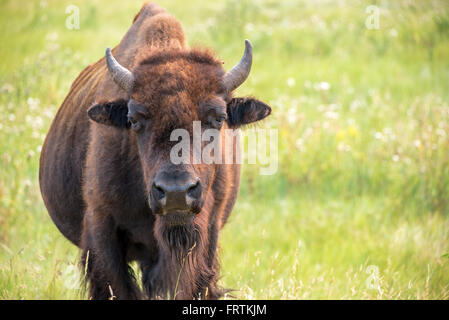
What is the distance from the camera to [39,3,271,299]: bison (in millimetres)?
3706

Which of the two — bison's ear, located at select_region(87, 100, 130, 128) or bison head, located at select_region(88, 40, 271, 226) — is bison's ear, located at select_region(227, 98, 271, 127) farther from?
Answer: bison's ear, located at select_region(87, 100, 130, 128)

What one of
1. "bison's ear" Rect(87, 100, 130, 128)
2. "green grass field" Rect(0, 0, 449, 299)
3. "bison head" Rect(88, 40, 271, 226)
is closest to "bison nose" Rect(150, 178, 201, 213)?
"bison head" Rect(88, 40, 271, 226)

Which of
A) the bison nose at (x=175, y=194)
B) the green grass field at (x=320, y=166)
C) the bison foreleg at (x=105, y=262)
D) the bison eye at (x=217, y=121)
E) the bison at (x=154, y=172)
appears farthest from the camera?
the green grass field at (x=320, y=166)

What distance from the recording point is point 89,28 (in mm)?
14688

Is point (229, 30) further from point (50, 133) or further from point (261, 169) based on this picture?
point (50, 133)

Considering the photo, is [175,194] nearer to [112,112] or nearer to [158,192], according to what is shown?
[158,192]

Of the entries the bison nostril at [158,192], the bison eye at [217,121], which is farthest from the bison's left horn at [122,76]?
the bison nostril at [158,192]

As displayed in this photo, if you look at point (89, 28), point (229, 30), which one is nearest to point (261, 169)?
point (229, 30)

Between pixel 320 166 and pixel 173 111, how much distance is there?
4594 millimetres

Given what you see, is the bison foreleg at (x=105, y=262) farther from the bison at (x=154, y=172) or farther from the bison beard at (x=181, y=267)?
the bison beard at (x=181, y=267)

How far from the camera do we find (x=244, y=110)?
436cm

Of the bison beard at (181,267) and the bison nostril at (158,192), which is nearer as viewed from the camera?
the bison nostril at (158,192)

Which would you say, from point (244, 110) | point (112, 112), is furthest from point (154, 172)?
point (244, 110)

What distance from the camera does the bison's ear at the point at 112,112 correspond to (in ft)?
13.5
